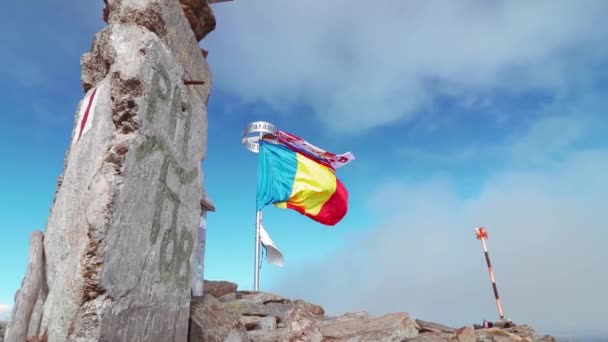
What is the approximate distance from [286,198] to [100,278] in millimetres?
9229

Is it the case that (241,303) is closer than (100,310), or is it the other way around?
(100,310)

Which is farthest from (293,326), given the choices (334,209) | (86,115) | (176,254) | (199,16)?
(334,209)

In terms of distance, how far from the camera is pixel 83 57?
409 cm

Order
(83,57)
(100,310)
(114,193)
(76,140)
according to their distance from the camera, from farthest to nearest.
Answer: (83,57)
(76,140)
(114,193)
(100,310)

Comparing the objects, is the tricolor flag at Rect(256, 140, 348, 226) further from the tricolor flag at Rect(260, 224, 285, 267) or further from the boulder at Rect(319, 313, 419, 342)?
the boulder at Rect(319, 313, 419, 342)

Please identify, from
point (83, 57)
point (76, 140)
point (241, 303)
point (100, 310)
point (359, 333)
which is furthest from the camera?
point (241, 303)

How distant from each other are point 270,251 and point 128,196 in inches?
316

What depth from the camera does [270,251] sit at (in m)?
10.9

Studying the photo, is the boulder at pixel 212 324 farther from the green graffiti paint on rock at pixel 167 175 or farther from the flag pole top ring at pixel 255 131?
the flag pole top ring at pixel 255 131

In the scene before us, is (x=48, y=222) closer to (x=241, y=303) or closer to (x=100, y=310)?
(x=100, y=310)

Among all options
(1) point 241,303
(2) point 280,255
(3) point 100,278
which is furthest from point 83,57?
(2) point 280,255

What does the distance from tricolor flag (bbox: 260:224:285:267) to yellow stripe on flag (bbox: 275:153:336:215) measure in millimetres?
1197

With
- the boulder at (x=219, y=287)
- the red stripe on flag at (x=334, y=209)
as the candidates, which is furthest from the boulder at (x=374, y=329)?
the red stripe on flag at (x=334, y=209)

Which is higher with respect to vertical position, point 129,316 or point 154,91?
point 154,91
